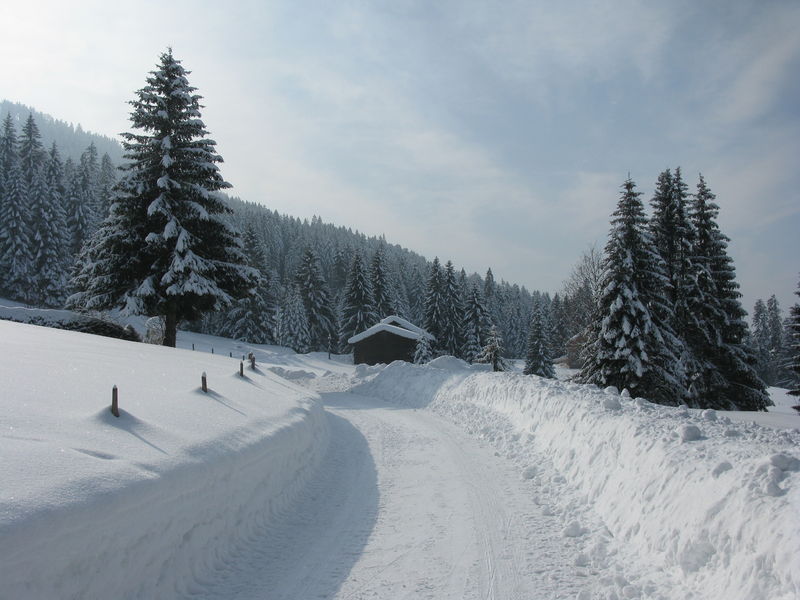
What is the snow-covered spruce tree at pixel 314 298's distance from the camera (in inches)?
2438

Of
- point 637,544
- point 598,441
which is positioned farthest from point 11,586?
point 598,441

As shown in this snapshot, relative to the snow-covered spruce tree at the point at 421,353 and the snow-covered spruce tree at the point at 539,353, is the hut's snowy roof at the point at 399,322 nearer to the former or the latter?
the snow-covered spruce tree at the point at 421,353

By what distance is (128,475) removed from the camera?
4934mm

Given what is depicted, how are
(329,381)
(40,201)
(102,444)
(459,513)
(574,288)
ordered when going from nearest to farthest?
(102,444)
(459,513)
(329,381)
(574,288)
(40,201)

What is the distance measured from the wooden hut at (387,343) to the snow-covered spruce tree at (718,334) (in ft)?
72.7

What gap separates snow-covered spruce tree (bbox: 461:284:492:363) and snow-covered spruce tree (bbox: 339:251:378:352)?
11.1m

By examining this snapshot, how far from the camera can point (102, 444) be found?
5508 millimetres

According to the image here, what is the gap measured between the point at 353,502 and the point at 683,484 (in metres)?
4.79

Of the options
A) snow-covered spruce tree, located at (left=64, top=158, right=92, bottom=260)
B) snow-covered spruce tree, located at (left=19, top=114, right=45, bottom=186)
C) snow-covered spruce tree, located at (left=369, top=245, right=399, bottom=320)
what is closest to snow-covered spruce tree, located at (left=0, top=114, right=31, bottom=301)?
snow-covered spruce tree, located at (left=64, top=158, right=92, bottom=260)

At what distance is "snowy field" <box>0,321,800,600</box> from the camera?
4203 mm

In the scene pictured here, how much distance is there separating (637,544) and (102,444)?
6.17m

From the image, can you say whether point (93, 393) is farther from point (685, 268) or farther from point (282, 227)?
point (282, 227)

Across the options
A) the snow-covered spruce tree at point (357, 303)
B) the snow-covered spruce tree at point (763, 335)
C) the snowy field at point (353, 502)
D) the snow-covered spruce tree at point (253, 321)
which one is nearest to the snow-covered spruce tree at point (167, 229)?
the snowy field at point (353, 502)

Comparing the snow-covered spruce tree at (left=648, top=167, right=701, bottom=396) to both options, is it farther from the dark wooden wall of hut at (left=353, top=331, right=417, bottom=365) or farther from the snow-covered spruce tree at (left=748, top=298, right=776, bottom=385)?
the snow-covered spruce tree at (left=748, top=298, right=776, bottom=385)
